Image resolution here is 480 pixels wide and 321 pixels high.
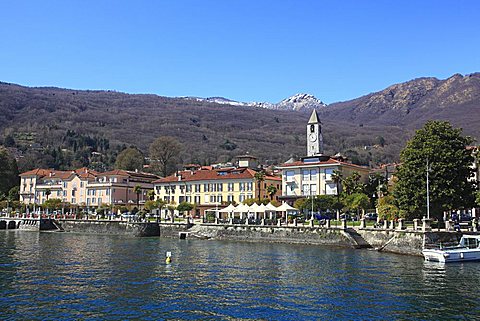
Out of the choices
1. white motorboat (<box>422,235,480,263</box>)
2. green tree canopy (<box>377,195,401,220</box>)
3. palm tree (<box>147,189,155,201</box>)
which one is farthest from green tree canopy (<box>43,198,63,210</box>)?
white motorboat (<box>422,235,480,263</box>)

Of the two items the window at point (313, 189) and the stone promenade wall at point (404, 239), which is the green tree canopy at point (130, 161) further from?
the stone promenade wall at point (404, 239)

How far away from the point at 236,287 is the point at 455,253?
21524 millimetres

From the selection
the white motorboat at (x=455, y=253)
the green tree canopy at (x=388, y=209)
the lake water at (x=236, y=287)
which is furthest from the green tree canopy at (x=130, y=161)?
the white motorboat at (x=455, y=253)

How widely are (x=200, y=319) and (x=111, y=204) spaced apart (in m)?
90.1

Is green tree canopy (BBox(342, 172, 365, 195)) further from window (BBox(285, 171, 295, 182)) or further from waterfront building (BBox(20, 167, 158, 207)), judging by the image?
waterfront building (BBox(20, 167, 158, 207))

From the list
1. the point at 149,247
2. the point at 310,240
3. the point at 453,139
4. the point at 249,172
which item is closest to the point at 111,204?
the point at 249,172

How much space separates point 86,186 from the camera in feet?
393

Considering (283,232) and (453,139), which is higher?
(453,139)

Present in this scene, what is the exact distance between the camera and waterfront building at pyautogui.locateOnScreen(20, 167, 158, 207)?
116062 millimetres

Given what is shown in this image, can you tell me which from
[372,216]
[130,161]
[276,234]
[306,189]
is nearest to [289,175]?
[306,189]

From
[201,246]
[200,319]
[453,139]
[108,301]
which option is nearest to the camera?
[200,319]

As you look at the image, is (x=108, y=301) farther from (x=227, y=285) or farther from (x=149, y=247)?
(x=149, y=247)

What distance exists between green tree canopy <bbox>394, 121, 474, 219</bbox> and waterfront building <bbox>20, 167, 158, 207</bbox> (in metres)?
73.8

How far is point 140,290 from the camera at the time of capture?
101 feet
